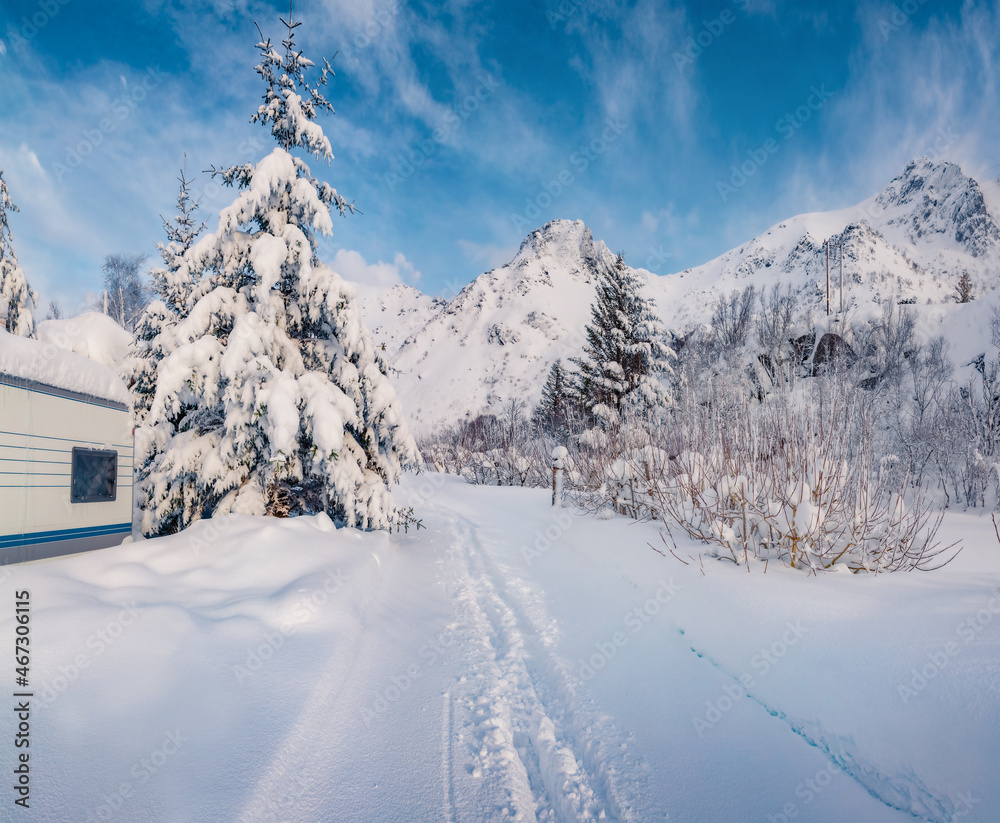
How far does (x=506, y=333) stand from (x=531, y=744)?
8417cm

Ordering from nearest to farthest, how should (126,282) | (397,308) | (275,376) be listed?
(275,376), (126,282), (397,308)

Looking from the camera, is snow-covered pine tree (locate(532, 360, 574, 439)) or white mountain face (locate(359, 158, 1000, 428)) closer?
snow-covered pine tree (locate(532, 360, 574, 439))

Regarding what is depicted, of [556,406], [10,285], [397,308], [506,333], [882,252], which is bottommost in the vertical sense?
[556,406]

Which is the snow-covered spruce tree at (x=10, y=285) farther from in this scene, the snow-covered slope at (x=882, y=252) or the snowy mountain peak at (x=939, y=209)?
the snowy mountain peak at (x=939, y=209)
